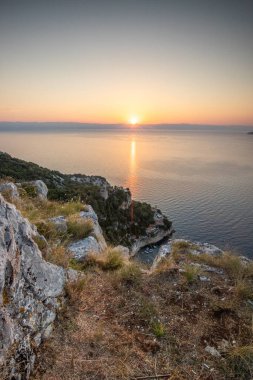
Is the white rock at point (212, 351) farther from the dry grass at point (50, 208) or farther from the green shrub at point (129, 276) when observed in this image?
the dry grass at point (50, 208)

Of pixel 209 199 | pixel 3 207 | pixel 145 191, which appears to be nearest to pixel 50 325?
pixel 3 207

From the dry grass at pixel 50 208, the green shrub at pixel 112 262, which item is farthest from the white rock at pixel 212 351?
the dry grass at pixel 50 208

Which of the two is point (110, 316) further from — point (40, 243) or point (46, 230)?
point (46, 230)

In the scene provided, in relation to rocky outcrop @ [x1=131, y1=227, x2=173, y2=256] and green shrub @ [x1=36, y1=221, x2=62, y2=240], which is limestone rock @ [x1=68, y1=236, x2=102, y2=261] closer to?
green shrub @ [x1=36, y1=221, x2=62, y2=240]

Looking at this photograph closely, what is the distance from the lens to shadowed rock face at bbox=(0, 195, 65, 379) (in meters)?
3.60

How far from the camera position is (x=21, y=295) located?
4133mm

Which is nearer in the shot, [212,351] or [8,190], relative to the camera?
[212,351]

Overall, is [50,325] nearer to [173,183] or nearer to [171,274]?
[171,274]

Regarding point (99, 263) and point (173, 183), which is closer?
point (99, 263)

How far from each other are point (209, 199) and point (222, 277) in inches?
2904

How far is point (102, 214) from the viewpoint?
62.7 metres

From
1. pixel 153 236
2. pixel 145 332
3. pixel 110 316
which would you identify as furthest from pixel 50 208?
pixel 153 236

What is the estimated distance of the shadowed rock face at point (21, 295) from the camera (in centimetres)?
360

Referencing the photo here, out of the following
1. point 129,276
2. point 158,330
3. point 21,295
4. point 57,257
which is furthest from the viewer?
point 129,276
